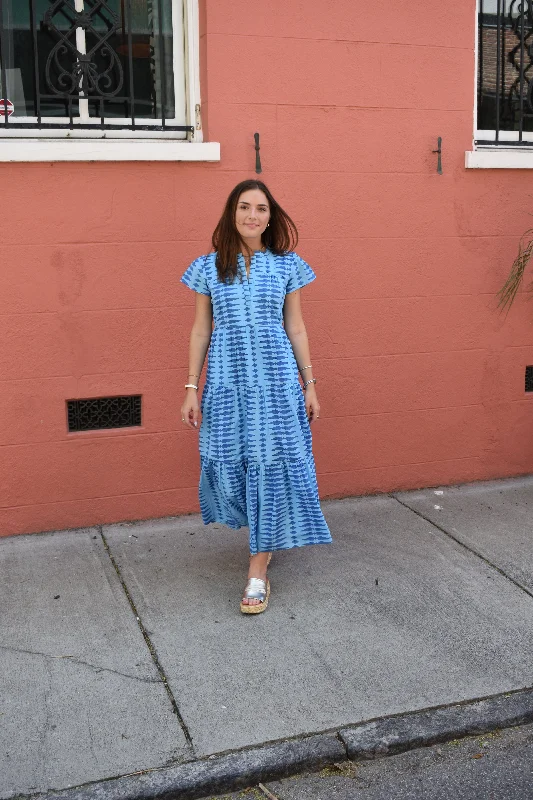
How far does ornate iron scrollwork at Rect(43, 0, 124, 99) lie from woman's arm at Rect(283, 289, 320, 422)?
1.65m

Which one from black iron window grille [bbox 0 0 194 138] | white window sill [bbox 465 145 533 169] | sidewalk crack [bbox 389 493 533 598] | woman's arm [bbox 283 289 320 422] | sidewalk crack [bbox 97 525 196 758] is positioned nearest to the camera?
sidewalk crack [bbox 97 525 196 758]

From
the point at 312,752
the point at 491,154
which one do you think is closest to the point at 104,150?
the point at 491,154

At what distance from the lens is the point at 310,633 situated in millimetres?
4047

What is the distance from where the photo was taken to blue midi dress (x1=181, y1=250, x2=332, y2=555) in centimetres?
414

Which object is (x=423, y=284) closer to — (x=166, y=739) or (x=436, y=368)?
(x=436, y=368)

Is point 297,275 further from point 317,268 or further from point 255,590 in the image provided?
point 255,590

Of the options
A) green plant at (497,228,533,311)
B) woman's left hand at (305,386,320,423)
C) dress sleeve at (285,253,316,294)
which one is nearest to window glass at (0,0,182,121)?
dress sleeve at (285,253,316,294)

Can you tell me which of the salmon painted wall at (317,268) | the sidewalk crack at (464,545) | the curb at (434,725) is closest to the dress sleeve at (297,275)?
the salmon painted wall at (317,268)

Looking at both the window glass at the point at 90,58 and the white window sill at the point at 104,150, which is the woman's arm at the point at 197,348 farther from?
the window glass at the point at 90,58

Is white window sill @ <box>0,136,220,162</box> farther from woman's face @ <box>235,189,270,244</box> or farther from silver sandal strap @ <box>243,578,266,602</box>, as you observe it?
silver sandal strap @ <box>243,578,266,602</box>

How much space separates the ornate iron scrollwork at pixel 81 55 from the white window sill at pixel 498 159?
2052 mm

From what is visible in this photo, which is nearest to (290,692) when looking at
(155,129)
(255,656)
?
(255,656)

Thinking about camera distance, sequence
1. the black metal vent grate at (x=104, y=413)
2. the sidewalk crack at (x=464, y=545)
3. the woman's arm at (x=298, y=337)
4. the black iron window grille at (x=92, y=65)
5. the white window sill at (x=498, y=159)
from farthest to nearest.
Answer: the white window sill at (x=498, y=159) → the black metal vent grate at (x=104, y=413) → the black iron window grille at (x=92, y=65) → the sidewalk crack at (x=464, y=545) → the woman's arm at (x=298, y=337)

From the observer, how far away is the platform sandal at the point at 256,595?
420 cm
